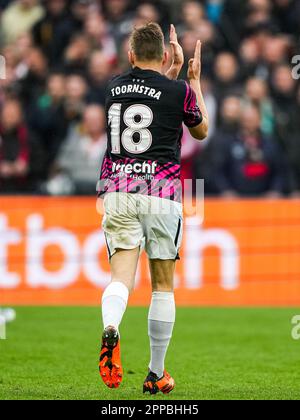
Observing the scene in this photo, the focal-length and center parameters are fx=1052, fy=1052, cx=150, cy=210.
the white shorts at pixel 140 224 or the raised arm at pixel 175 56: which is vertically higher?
Result: the raised arm at pixel 175 56

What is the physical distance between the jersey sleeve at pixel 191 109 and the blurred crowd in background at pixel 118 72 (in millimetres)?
7286

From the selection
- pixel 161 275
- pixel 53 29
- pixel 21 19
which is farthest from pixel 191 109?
pixel 21 19

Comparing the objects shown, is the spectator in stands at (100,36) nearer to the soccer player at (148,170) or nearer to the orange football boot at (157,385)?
the soccer player at (148,170)

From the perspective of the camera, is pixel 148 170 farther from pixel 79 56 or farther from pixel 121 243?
pixel 79 56

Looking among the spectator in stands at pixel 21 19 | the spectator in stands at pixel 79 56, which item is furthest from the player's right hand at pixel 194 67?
the spectator in stands at pixel 21 19

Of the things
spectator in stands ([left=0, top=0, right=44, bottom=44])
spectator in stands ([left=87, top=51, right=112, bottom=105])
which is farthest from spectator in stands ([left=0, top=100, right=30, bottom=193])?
spectator in stands ([left=0, top=0, right=44, bottom=44])

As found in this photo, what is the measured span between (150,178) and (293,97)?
28.0ft

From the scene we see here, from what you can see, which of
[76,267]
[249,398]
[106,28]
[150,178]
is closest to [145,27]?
[150,178]

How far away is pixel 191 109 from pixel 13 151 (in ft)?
26.8

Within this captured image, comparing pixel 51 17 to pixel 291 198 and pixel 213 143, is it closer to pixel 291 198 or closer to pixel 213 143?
pixel 213 143

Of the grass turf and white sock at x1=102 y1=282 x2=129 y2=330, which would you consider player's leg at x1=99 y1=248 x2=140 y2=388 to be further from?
the grass turf

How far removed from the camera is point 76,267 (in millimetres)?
13906

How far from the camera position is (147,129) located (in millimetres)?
6941

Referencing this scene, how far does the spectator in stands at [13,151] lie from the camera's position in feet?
48.5
